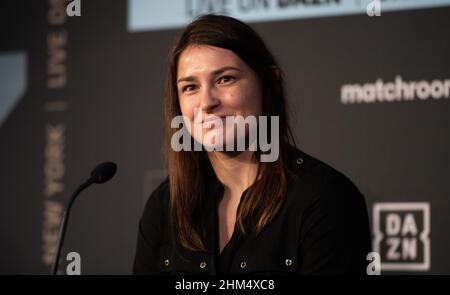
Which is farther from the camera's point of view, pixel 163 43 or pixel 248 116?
pixel 163 43

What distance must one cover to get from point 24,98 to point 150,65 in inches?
25.2

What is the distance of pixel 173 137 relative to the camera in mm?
1656

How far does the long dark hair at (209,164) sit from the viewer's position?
154 centimetres

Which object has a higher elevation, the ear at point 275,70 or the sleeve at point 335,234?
the ear at point 275,70

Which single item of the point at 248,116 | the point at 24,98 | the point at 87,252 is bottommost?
the point at 87,252

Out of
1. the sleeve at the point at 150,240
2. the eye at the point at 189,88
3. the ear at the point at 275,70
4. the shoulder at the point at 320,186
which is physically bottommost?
the sleeve at the point at 150,240

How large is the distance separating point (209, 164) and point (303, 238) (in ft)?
1.15

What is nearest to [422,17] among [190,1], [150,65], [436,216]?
[436,216]

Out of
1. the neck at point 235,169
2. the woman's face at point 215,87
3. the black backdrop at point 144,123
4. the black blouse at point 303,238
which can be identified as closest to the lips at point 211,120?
the woman's face at point 215,87

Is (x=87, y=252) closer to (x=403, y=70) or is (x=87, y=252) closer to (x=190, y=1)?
(x=190, y=1)

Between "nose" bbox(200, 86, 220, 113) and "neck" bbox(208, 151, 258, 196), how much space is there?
0.14 m

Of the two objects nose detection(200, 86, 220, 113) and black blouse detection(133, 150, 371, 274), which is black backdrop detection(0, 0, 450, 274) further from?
nose detection(200, 86, 220, 113)

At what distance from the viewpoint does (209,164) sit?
171 centimetres

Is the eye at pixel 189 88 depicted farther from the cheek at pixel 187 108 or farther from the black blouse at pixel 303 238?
the black blouse at pixel 303 238
